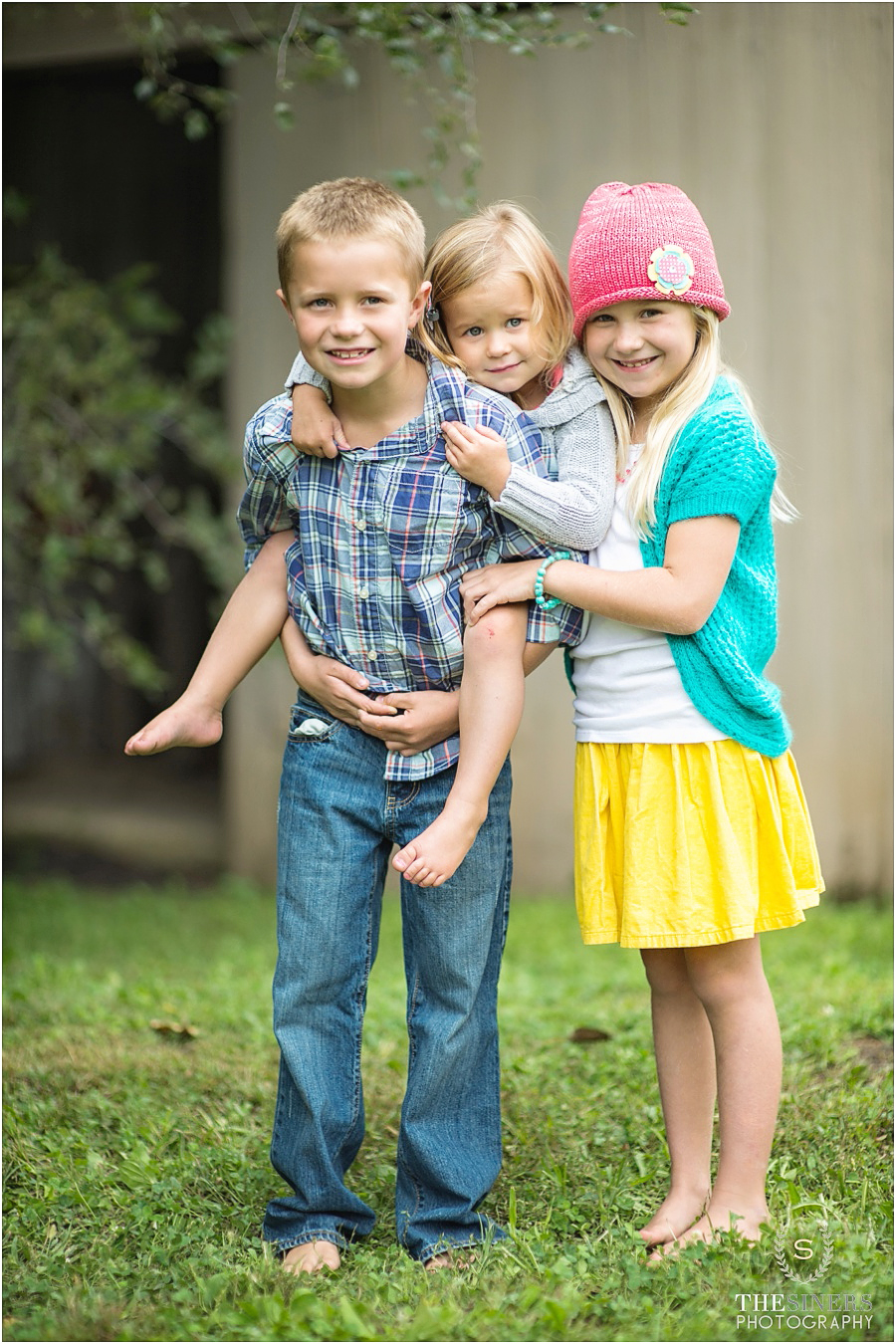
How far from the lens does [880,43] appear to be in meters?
4.73

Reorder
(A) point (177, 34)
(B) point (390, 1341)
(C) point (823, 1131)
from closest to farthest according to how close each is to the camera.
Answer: (B) point (390, 1341)
(C) point (823, 1131)
(A) point (177, 34)

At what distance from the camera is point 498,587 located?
80.4 inches

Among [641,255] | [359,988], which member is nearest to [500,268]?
[641,255]

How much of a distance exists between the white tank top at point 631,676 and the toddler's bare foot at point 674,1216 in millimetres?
776

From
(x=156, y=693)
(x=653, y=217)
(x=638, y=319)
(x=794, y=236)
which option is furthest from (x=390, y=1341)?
(x=156, y=693)

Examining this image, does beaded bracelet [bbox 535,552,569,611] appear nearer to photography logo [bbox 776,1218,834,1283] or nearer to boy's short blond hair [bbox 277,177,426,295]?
boy's short blond hair [bbox 277,177,426,295]

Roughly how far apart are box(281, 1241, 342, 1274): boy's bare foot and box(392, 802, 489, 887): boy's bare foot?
64 centimetres

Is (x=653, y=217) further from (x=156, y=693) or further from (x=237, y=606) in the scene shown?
(x=156, y=693)

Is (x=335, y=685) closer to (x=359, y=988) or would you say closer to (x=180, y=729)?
(x=180, y=729)

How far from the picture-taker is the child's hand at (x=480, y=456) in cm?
199

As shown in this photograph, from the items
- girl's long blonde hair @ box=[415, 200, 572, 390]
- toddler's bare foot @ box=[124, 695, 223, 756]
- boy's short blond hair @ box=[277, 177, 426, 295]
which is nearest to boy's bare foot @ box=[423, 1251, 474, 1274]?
toddler's bare foot @ box=[124, 695, 223, 756]

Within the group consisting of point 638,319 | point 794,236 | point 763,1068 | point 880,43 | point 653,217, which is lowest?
point 763,1068

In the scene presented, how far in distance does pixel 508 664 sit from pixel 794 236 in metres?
3.46

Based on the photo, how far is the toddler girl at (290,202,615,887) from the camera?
2.00m
